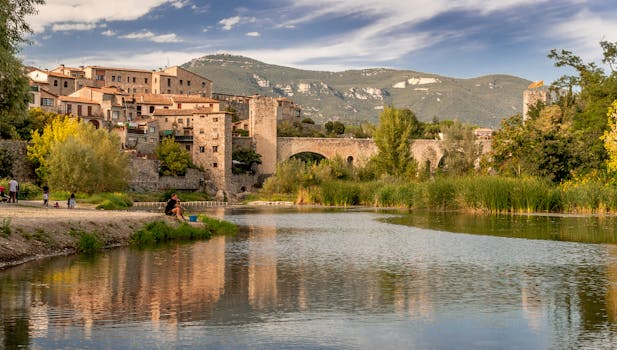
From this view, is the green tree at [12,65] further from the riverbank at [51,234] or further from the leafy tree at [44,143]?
the leafy tree at [44,143]

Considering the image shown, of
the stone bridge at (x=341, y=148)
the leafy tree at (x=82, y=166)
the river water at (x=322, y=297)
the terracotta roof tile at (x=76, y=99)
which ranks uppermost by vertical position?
the terracotta roof tile at (x=76, y=99)

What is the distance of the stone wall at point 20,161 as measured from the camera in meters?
62.0

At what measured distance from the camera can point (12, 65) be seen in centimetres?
1888

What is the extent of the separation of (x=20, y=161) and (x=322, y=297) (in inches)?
2198

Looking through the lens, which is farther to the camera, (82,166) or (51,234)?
(82,166)

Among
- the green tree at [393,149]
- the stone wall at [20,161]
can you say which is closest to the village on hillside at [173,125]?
the stone wall at [20,161]

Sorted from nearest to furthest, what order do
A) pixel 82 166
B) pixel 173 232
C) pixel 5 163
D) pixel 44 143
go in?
pixel 173 232 < pixel 82 166 < pixel 5 163 < pixel 44 143

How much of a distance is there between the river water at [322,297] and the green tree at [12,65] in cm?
498

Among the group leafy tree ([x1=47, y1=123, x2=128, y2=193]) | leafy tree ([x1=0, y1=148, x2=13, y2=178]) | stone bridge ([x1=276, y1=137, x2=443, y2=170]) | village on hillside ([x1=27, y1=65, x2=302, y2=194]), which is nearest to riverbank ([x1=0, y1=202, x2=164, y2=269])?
leafy tree ([x1=47, y1=123, x2=128, y2=193])

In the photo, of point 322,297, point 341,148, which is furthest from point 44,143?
point 322,297

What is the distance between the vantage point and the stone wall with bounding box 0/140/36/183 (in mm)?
61969

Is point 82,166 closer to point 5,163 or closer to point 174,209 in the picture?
point 5,163

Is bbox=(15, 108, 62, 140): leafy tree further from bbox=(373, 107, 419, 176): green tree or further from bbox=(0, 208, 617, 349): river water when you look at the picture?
bbox=(0, 208, 617, 349): river water

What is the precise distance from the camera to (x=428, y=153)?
92312 mm
